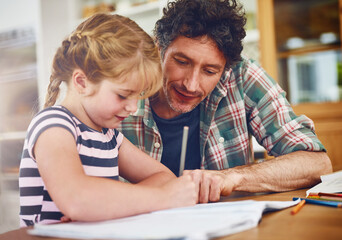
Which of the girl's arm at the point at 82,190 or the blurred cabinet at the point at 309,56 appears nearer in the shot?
the girl's arm at the point at 82,190

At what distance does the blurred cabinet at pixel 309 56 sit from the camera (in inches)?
104

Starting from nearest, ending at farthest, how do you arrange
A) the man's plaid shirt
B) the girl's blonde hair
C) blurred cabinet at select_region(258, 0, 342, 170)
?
the girl's blonde hair
the man's plaid shirt
blurred cabinet at select_region(258, 0, 342, 170)

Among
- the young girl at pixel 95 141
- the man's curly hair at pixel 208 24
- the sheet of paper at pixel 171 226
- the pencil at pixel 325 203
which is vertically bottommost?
the pencil at pixel 325 203

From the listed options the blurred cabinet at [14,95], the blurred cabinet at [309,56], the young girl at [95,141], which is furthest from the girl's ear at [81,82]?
the blurred cabinet at [14,95]

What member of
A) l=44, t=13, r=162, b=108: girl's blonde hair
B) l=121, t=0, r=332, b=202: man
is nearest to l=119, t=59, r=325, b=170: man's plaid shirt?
l=121, t=0, r=332, b=202: man

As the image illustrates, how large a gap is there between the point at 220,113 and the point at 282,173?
43 cm

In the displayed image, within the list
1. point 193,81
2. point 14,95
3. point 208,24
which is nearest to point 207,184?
point 193,81

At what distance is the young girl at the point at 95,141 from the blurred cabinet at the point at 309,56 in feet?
6.58

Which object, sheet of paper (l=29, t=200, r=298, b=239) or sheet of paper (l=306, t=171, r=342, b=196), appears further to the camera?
sheet of paper (l=306, t=171, r=342, b=196)

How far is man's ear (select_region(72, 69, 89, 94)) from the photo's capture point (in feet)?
2.88

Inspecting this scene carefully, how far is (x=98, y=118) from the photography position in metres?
0.89

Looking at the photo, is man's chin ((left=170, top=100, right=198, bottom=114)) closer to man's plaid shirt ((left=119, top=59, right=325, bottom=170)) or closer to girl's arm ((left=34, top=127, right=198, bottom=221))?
man's plaid shirt ((left=119, top=59, right=325, bottom=170))

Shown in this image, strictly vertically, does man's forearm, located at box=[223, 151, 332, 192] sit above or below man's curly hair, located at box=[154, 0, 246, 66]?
below

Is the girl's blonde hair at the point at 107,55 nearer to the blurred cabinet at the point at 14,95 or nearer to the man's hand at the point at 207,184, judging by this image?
the man's hand at the point at 207,184
